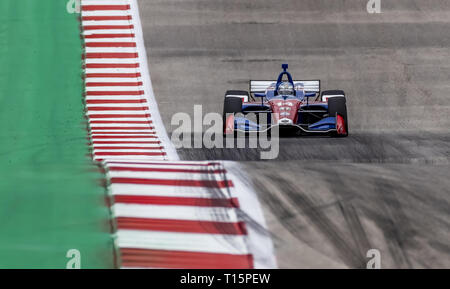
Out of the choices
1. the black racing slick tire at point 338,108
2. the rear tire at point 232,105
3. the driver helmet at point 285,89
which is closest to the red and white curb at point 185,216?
the rear tire at point 232,105

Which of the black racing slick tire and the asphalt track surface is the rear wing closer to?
the asphalt track surface

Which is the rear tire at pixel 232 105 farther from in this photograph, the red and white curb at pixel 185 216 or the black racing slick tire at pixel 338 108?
the red and white curb at pixel 185 216

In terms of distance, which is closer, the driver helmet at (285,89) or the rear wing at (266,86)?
the driver helmet at (285,89)

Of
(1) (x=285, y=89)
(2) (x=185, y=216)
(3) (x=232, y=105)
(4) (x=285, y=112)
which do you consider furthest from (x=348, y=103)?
(2) (x=185, y=216)

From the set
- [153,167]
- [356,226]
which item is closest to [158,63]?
[153,167]

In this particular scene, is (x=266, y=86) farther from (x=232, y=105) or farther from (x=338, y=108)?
(x=338, y=108)

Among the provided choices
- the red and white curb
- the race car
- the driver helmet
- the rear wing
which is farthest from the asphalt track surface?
the driver helmet

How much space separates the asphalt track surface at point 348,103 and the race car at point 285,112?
0.31 meters

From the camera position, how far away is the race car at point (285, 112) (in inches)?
406

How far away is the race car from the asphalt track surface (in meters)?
0.31

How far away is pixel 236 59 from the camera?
44.9ft

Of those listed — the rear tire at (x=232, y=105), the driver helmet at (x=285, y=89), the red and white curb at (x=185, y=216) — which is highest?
the driver helmet at (x=285, y=89)

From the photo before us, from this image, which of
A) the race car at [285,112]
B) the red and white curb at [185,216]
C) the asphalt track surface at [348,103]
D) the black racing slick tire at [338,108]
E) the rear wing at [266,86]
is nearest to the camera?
the red and white curb at [185,216]

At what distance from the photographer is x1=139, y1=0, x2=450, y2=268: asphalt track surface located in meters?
5.35
